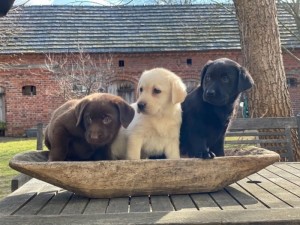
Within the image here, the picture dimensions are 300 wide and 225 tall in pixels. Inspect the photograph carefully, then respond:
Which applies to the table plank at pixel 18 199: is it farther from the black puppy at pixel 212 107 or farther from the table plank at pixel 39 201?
the black puppy at pixel 212 107

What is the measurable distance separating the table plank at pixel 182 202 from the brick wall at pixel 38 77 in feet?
54.5

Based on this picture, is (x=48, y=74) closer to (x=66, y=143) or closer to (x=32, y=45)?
(x=32, y=45)

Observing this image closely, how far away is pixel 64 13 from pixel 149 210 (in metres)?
19.4

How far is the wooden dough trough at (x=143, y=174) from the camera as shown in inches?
92.3

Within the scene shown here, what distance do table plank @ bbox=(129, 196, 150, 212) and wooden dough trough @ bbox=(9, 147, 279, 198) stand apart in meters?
0.03

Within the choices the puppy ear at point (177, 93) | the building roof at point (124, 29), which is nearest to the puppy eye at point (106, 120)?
the puppy ear at point (177, 93)

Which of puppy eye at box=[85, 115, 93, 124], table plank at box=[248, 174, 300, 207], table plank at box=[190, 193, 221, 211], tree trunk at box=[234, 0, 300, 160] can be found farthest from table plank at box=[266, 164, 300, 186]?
tree trunk at box=[234, 0, 300, 160]

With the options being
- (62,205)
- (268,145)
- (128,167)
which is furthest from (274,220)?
(268,145)

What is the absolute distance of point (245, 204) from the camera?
2311mm

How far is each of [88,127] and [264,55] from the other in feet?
13.0

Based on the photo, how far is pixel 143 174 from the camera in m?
2.40

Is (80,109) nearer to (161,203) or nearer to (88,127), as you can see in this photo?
(88,127)

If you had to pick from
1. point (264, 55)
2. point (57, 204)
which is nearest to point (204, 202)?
point (57, 204)

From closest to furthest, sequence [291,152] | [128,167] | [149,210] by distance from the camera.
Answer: [149,210], [128,167], [291,152]
